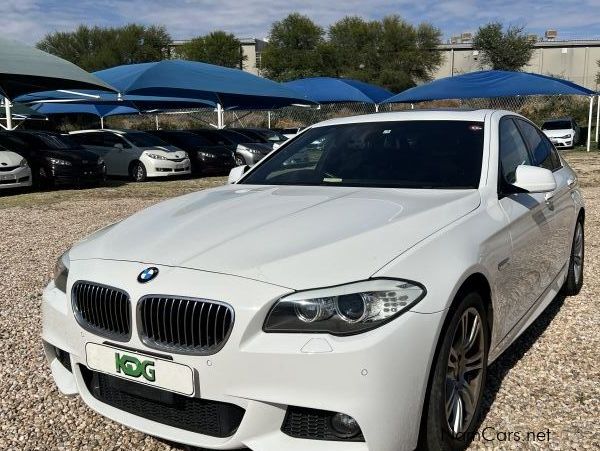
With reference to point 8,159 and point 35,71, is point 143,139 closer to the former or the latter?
point 35,71

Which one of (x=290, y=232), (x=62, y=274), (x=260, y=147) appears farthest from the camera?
(x=260, y=147)

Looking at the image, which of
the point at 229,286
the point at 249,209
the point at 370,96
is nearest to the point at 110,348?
the point at 229,286

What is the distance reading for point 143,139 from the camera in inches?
690

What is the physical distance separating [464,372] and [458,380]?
73 mm

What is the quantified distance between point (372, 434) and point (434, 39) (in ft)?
197

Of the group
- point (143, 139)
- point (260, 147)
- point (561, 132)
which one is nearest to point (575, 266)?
point (143, 139)

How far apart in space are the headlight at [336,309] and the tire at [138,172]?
1528 cm

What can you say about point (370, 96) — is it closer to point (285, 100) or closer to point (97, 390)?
point (285, 100)

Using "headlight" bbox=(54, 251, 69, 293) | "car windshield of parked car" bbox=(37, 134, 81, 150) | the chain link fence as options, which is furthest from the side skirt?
the chain link fence

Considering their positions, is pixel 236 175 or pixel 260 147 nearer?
pixel 236 175

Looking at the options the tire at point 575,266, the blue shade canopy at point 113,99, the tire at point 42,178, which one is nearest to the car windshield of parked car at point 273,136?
the blue shade canopy at point 113,99

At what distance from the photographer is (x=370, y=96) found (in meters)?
29.0

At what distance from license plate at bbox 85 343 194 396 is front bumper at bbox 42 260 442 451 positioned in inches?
1.6

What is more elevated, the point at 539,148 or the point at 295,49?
the point at 295,49
